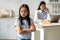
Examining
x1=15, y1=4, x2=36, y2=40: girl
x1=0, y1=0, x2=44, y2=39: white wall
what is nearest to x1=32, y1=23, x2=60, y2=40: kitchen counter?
x1=15, y1=4, x2=36, y2=40: girl

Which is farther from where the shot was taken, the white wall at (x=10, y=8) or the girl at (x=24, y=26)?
the white wall at (x=10, y=8)

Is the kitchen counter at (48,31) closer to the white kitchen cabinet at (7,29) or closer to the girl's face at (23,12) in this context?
the girl's face at (23,12)

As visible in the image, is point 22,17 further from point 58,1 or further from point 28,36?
point 58,1

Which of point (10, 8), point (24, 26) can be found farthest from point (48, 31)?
point (10, 8)

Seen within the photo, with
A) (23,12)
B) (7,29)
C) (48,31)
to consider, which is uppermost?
(23,12)

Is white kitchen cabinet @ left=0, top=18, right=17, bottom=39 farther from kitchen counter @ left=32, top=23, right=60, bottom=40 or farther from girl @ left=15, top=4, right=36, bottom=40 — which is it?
girl @ left=15, top=4, right=36, bottom=40

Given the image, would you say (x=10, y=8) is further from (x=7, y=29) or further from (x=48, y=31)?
(x=48, y=31)

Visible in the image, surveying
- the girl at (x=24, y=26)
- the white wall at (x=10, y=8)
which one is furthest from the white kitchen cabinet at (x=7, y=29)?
the girl at (x=24, y=26)

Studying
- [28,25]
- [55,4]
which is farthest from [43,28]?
[55,4]

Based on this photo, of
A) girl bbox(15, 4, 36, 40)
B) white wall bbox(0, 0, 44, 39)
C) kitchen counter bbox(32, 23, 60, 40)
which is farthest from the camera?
white wall bbox(0, 0, 44, 39)

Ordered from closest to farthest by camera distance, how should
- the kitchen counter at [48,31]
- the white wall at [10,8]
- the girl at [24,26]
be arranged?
1. the girl at [24,26]
2. the kitchen counter at [48,31]
3. the white wall at [10,8]

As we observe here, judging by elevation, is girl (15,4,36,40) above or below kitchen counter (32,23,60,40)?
above

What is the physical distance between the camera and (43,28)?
2682 millimetres

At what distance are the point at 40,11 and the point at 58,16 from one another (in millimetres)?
522
